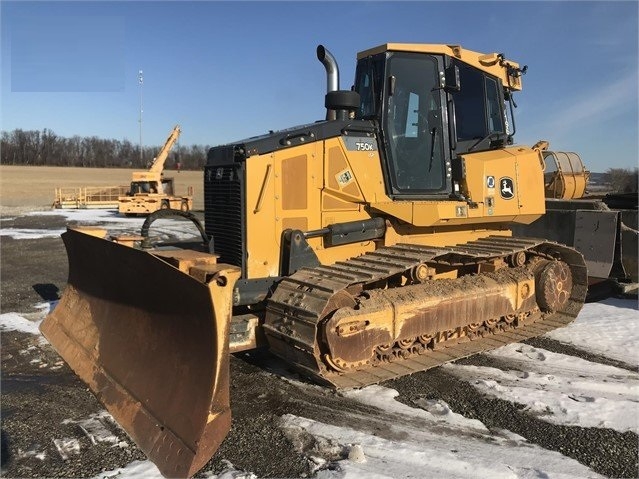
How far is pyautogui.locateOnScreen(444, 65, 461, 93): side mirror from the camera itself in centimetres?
574

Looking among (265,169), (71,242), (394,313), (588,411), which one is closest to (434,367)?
(394,313)

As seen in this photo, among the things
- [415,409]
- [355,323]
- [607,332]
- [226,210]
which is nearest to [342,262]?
[355,323]

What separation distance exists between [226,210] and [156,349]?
5.37 ft

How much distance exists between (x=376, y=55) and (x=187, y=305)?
3523 mm

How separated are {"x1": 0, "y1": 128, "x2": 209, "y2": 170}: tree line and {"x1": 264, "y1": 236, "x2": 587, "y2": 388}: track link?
78.1 m

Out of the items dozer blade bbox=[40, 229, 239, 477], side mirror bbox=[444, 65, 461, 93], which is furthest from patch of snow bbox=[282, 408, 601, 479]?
side mirror bbox=[444, 65, 461, 93]

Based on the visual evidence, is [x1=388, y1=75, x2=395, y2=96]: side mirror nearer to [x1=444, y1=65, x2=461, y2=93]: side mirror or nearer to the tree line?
[x1=444, y1=65, x2=461, y2=93]: side mirror

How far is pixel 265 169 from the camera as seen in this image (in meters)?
5.03

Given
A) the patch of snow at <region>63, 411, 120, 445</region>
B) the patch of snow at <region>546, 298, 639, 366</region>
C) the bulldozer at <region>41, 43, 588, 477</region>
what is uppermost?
the bulldozer at <region>41, 43, 588, 477</region>

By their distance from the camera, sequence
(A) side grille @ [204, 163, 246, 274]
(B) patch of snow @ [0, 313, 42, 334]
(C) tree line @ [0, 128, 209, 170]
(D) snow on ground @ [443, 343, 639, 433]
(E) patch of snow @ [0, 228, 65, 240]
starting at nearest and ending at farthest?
(D) snow on ground @ [443, 343, 639, 433] → (A) side grille @ [204, 163, 246, 274] → (B) patch of snow @ [0, 313, 42, 334] → (E) patch of snow @ [0, 228, 65, 240] → (C) tree line @ [0, 128, 209, 170]

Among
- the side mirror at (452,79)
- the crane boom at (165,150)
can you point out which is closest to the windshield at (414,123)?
the side mirror at (452,79)

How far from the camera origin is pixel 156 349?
424 cm

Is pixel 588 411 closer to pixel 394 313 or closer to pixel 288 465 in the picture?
pixel 394 313

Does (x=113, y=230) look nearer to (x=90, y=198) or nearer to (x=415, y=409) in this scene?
(x=415, y=409)
